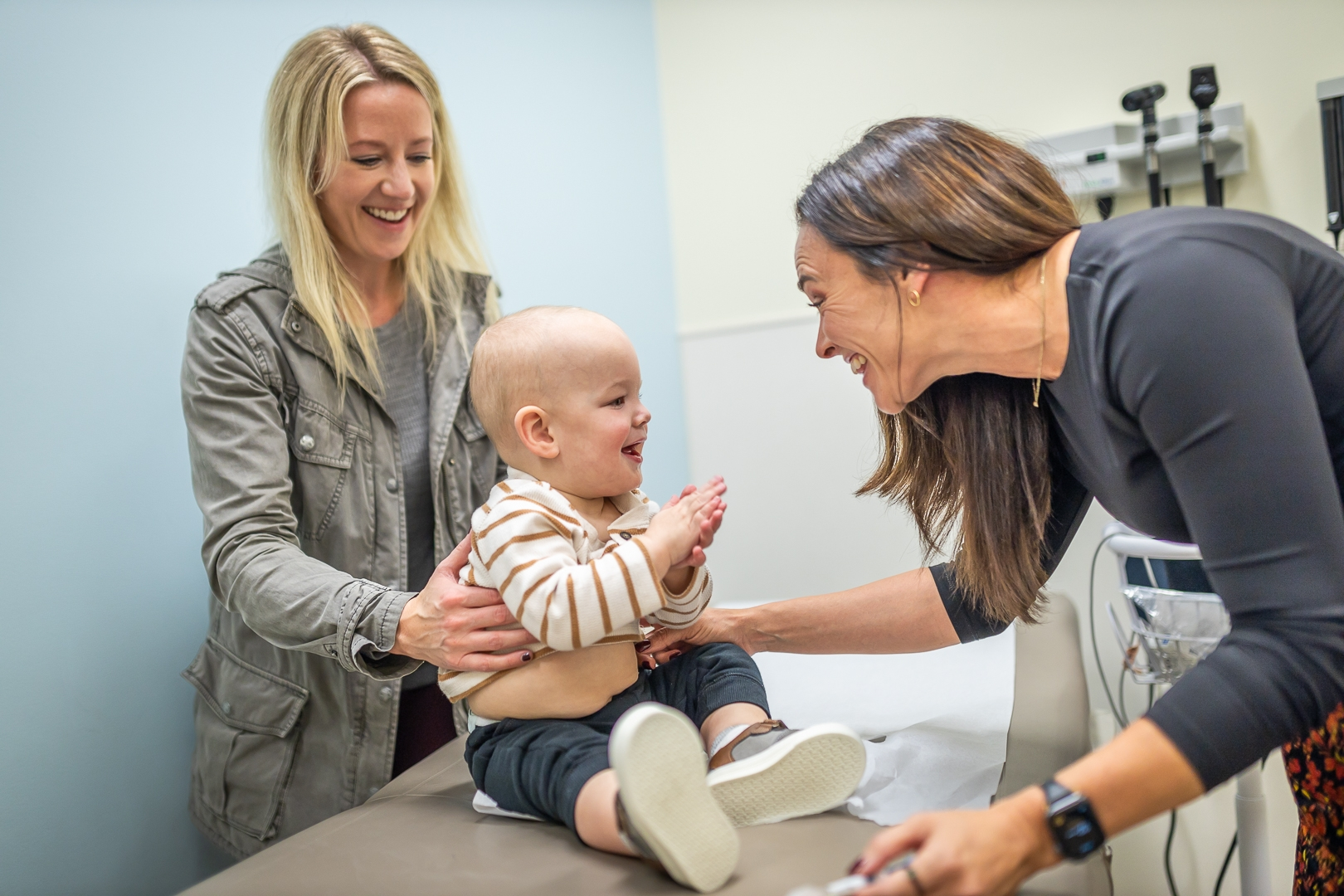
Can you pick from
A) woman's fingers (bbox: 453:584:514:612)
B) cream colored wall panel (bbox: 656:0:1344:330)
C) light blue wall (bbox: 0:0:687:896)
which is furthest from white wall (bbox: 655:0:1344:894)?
woman's fingers (bbox: 453:584:514:612)

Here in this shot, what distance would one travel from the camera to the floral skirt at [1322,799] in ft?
3.60

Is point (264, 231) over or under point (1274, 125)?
under

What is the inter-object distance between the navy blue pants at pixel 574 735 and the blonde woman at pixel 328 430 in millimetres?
219

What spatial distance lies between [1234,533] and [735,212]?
2.18 meters

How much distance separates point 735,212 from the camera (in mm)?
2838

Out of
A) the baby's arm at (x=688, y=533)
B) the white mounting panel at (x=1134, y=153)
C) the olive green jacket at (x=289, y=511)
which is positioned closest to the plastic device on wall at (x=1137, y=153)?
the white mounting panel at (x=1134, y=153)

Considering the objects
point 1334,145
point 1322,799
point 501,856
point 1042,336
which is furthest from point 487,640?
point 1334,145

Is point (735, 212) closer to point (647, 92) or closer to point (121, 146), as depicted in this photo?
point (647, 92)

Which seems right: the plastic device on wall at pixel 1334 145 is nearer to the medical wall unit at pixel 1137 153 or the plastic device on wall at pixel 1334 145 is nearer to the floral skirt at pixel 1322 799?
the medical wall unit at pixel 1137 153

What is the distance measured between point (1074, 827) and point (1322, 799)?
23.9 inches

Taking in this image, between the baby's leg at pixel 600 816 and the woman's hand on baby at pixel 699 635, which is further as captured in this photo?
the woman's hand on baby at pixel 699 635

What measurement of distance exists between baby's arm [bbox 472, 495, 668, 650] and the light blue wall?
2.53ft

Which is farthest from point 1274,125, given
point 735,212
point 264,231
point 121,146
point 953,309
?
point 121,146

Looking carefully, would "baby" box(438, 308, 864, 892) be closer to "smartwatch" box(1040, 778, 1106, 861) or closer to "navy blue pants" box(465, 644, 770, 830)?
"navy blue pants" box(465, 644, 770, 830)
